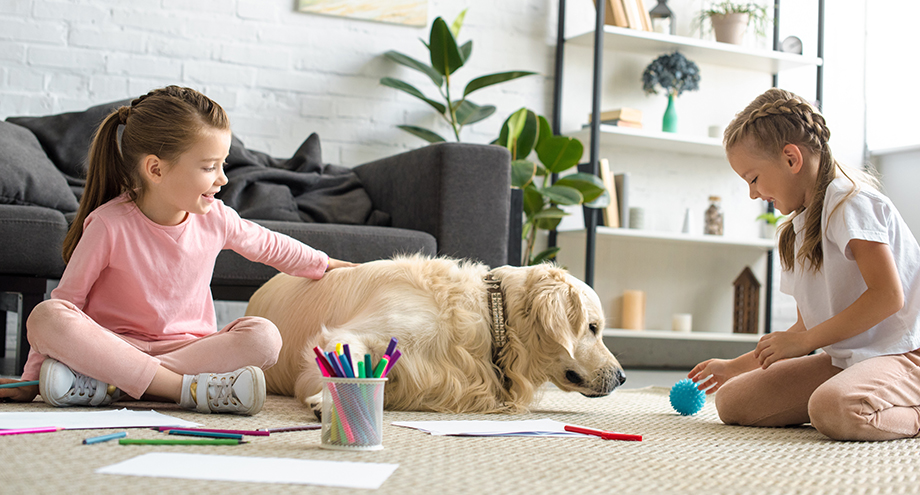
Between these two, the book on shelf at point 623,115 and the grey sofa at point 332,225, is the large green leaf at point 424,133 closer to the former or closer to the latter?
the grey sofa at point 332,225

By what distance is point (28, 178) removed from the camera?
2.38m

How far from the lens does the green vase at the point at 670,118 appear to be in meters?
4.08

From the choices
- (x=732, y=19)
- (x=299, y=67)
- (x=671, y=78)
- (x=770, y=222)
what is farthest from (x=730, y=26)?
(x=299, y=67)

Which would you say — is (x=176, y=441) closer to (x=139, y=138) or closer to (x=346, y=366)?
(x=346, y=366)

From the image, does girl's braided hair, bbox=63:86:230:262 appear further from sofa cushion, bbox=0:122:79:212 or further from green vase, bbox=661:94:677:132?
green vase, bbox=661:94:677:132

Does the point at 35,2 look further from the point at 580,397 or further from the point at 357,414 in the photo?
the point at 357,414

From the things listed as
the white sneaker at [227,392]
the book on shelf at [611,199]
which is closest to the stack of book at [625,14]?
the book on shelf at [611,199]

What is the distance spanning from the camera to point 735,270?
4.44 m

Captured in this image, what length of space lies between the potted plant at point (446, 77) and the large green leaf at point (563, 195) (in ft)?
1.68

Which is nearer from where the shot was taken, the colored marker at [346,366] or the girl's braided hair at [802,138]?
the colored marker at [346,366]

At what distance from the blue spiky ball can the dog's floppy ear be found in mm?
331

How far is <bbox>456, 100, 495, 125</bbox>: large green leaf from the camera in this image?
3.65 meters

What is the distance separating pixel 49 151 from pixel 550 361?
6.91 feet

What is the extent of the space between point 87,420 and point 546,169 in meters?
2.68
